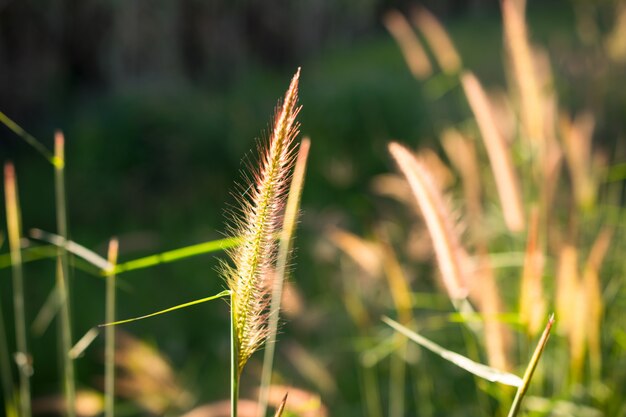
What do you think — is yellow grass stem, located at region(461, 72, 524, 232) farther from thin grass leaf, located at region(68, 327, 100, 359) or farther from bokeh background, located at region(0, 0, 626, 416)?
thin grass leaf, located at region(68, 327, 100, 359)

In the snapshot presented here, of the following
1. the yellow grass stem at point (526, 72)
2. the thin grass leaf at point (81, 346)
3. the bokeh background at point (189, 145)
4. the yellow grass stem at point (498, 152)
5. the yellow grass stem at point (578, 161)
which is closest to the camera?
the thin grass leaf at point (81, 346)

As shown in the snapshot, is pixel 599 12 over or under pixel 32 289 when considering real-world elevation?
over

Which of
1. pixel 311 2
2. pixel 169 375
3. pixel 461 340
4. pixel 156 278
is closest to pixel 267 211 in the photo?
pixel 169 375

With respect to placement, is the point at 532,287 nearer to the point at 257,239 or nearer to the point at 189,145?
the point at 257,239

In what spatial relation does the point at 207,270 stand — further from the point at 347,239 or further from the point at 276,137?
the point at 276,137

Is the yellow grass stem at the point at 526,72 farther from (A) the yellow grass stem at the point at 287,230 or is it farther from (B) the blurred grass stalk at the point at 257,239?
(B) the blurred grass stalk at the point at 257,239

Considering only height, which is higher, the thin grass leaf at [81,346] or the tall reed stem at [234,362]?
the thin grass leaf at [81,346]

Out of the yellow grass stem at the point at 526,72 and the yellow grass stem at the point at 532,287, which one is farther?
the yellow grass stem at the point at 526,72

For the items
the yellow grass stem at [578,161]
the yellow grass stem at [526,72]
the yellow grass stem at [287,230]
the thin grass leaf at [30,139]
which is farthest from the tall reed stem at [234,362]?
the yellow grass stem at [578,161]
